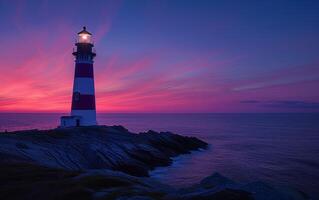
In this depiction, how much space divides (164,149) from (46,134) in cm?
1410

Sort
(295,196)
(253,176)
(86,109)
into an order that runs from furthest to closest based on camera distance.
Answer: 1. (86,109)
2. (253,176)
3. (295,196)

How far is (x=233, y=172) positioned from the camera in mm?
31109

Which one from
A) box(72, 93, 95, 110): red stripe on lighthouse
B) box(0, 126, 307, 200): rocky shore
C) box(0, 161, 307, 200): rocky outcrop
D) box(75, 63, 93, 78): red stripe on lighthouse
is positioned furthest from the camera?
box(72, 93, 95, 110): red stripe on lighthouse

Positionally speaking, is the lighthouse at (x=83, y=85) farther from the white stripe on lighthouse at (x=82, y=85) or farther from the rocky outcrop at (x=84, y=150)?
the rocky outcrop at (x=84, y=150)

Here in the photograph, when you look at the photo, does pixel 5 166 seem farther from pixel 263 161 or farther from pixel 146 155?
pixel 263 161

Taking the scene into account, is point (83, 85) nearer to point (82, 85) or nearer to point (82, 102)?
point (82, 85)

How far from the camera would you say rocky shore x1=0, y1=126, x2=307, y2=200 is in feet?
31.2

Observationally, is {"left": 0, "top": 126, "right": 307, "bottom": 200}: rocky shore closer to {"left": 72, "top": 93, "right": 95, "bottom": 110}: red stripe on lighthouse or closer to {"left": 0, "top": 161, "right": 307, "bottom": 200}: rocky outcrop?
{"left": 0, "top": 161, "right": 307, "bottom": 200}: rocky outcrop

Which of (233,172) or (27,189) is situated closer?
(27,189)

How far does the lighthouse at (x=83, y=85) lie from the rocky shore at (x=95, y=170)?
2.06m

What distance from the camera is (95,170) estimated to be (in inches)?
514

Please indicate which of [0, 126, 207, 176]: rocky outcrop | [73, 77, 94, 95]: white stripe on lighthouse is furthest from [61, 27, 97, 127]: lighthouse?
[0, 126, 207, 176]: rocky outcrop

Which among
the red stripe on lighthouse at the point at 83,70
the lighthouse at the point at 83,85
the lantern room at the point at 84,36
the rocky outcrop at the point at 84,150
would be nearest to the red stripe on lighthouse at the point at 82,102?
the lighthouse at the point at 83,85

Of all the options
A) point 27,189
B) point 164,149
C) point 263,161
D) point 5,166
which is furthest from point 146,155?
point 27,189
